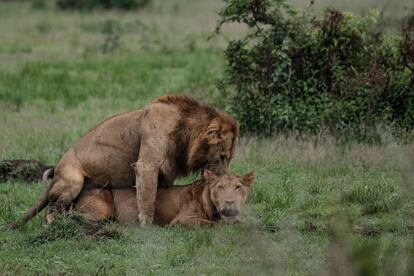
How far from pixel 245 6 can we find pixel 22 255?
20.1 ft

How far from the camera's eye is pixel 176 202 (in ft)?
29.4

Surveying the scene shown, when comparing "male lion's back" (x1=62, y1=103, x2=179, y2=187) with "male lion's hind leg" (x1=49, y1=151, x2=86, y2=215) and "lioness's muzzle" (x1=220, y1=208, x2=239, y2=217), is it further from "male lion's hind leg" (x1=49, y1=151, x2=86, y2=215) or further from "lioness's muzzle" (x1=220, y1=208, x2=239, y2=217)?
"lioness's muzzle" (x1=220, y1=208, x2=239, y2=217)

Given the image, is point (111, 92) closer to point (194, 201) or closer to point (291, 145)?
point (291, 145)

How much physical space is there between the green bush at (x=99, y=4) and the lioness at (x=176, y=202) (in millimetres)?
22519

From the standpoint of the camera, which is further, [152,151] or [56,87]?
[56,87]

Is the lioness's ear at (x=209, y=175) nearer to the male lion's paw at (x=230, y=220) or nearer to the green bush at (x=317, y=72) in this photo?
the male lion's paw at (x=230, y=220)

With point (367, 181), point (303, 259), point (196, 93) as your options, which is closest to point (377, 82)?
point (367, 181)

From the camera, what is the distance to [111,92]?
16703 millimetres

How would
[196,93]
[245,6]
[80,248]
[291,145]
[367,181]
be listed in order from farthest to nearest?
[196,93]
[245,6]
[291,145]
[367,181]
[80,248]

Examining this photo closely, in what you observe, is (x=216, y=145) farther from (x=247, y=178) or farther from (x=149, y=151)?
(x=149, y=151)

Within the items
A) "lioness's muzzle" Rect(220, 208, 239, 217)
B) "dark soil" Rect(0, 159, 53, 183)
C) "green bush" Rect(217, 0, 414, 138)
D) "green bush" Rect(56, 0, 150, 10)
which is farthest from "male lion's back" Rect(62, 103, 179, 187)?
"green bush" Rect(56, 0, 150, 10)

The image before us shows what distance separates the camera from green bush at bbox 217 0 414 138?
12.6m

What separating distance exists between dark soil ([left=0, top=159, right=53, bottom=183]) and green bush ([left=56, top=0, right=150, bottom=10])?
20360 millimetres

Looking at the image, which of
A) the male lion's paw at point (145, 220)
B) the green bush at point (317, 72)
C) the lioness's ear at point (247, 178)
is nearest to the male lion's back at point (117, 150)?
the male lion's paw at point (145, 220)
